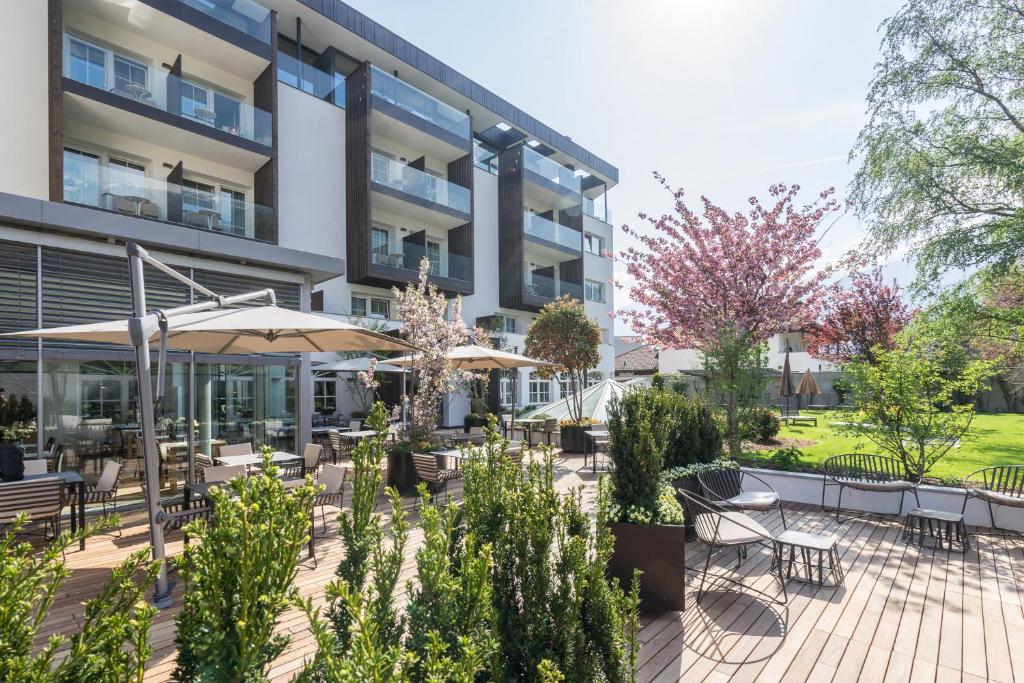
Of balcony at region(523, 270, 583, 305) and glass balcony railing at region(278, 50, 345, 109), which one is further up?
glass balcony railing at region(278, 50, 345, 109)

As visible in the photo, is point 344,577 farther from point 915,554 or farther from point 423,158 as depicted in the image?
point 423,158

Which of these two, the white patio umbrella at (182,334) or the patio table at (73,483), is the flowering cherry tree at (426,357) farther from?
the patio table at (73,483)

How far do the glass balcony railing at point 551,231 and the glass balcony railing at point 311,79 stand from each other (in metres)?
9.30

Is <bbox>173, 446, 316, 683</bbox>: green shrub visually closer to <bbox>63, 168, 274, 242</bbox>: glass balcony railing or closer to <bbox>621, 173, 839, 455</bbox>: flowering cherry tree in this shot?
<bbox>621, 173, 839, 455</bbox>: flowering cherry tree

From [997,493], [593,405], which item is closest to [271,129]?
[593,405]

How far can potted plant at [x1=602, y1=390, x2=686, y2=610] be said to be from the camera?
421 centimetres

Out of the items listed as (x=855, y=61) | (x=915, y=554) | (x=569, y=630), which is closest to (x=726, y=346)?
(x=915, y=554)

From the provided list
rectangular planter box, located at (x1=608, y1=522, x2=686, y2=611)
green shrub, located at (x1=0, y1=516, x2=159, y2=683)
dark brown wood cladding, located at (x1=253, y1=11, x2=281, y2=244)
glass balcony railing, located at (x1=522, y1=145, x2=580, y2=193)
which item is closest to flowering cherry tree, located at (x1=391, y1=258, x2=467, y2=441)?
rectangular planter box, located at (x1=608, y1=522, x2=686, y2=611)

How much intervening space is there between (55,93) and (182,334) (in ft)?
29.4

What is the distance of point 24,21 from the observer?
1064 cm

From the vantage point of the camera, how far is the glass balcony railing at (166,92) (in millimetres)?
11148

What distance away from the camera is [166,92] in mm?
12211

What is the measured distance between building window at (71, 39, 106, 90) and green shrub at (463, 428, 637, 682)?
568 inches

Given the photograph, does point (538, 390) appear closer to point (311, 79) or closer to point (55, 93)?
point (311, 79)
